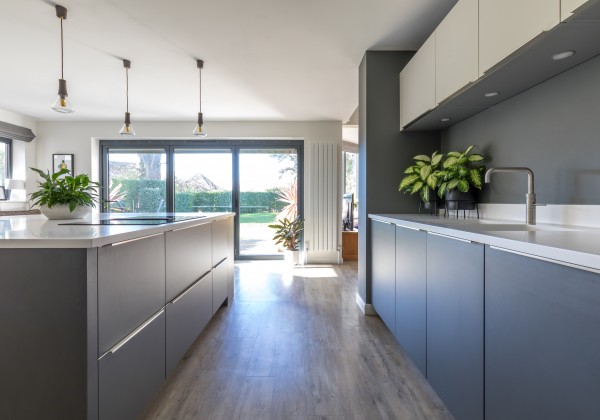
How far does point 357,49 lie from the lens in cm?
307

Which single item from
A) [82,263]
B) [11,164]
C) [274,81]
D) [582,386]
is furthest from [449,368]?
[11,164]

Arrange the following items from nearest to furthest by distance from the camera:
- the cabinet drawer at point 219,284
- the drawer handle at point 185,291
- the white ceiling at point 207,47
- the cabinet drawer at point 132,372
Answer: the cabinet drawer at point 132,372
the drawer handle at point 185,291
the white ceiling at point 207,47
the cabinet drawer at point 219,284

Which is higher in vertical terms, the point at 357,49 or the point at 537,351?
the point at 357,49

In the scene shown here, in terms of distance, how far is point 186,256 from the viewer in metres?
2.02

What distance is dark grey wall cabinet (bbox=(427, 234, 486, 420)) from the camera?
119 centimetres

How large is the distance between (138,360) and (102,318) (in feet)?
1.20

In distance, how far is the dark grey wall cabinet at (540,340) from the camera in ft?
2.36

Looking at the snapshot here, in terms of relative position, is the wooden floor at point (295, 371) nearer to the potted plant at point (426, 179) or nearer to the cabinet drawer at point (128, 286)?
the cabinet drawer at point (128, 286)

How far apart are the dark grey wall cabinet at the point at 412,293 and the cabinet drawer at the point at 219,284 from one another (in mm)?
1480

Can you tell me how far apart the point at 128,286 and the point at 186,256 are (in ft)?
2.40

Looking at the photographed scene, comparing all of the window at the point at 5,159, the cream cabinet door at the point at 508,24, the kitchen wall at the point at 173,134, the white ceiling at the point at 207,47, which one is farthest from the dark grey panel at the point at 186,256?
the window at the point at 5,159

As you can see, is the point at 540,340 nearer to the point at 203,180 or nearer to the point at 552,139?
the point at 552,139

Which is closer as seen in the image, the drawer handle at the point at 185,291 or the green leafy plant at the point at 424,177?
the drawer handle at the point at 185,291

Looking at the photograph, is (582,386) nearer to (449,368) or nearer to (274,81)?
(449,368)
